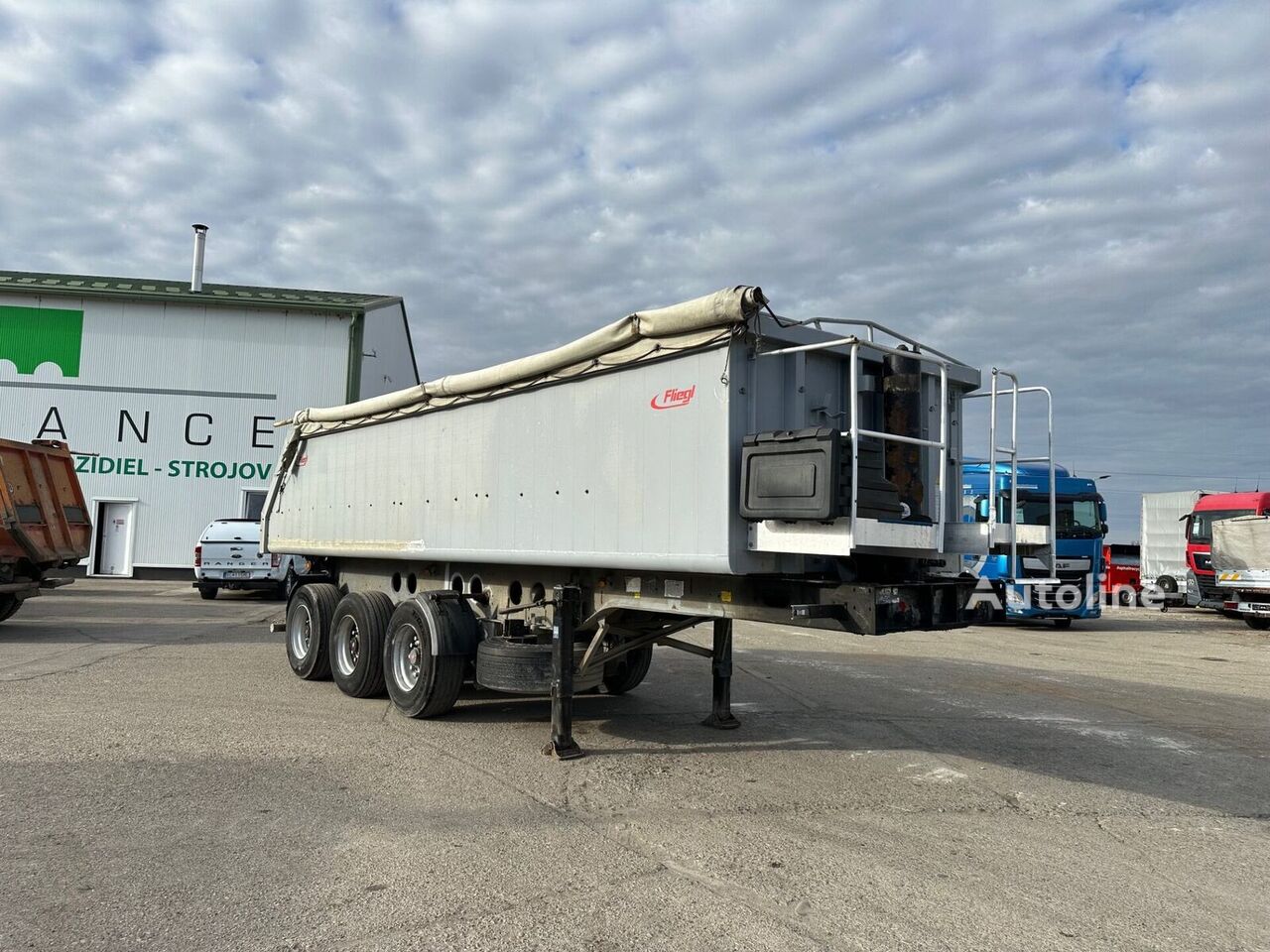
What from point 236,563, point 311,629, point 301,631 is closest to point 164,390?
point 236,563

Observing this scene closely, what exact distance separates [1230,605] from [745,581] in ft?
68.9

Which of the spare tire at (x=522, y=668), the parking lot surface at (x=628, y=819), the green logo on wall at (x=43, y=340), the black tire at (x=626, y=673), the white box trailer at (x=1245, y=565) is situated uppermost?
the green logo on wall at (x=43, y=340)

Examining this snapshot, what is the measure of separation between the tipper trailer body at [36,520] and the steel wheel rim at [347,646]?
24.2ft

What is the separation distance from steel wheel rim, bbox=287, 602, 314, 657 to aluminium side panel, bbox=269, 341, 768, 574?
853 mm

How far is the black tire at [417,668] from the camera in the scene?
770 cm

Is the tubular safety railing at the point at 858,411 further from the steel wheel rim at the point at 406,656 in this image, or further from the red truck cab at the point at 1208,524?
the red truck cab at the point at 1208,524

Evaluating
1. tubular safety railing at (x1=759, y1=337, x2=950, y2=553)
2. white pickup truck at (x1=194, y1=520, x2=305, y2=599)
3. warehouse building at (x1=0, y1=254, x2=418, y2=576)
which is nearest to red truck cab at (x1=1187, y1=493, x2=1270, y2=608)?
tubular safety railing at (x1=759, y1=337, x2=950, y2=553)

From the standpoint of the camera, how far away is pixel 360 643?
899 centimetres

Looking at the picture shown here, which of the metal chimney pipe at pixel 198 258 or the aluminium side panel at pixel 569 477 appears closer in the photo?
the aluminium side panel at pixel 569 477

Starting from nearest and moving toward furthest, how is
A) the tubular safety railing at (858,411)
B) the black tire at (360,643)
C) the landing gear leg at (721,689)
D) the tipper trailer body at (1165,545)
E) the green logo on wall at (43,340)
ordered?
the tubular safety railing at (858,411) → the landing gear leg at (721,689) → the black tire at (360,643) → the green logo on wall at (43,340) → the tipper trailer body at (1165,545)

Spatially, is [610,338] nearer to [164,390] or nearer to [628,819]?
[628,819]

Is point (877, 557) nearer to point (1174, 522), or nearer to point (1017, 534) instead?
point (1017, 534)

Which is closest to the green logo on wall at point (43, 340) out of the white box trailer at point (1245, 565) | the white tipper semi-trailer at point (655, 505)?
the white tipper semi-trailer at point (655, 505)

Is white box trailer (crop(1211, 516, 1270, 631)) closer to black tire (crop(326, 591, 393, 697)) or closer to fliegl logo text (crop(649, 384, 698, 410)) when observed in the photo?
black tire (crop(326, 591, 393, 697))
